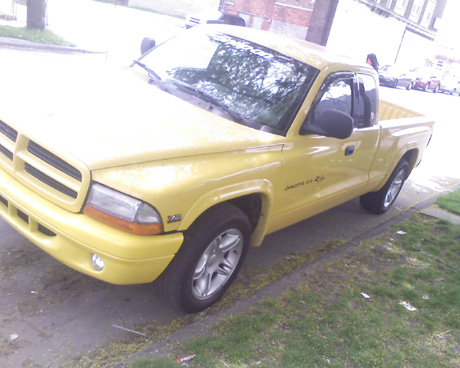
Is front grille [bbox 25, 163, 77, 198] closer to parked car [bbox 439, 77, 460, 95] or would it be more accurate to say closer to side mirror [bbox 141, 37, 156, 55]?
side mirror [bbox 141, 37, 156, 55]

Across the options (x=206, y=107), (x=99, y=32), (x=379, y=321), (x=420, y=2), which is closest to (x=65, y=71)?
(x=206, y=107)

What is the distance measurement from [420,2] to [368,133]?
141 feet

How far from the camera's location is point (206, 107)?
3799 mm

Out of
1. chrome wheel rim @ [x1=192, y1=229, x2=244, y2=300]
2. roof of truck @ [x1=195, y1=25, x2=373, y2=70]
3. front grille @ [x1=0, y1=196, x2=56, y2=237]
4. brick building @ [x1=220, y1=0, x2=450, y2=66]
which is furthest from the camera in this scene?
brick building @ [x1=220, y1=0, x2=450, y2=66]

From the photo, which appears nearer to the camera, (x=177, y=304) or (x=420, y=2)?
(x=177, y=304)

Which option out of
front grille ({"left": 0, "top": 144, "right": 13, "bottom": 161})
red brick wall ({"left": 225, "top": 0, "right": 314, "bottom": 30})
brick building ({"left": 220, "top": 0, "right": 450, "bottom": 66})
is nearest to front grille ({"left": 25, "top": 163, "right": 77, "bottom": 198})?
front grille ({"left": 0, "top": 144, "right": 13, "bottom": 161})

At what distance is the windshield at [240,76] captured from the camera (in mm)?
3832

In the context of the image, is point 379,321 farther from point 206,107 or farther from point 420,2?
point 420,2

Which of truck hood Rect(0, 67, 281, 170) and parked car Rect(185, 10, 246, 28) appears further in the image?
parked car Rect(185, 10, 246, 28)

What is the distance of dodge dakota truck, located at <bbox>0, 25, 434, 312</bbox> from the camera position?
2.76 m

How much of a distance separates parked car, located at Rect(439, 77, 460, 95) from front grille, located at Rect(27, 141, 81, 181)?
40713mm

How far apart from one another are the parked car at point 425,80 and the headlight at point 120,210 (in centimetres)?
3391

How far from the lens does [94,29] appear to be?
69.5 ft

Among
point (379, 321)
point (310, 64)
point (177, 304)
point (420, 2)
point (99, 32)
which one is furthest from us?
point (420, 2)
